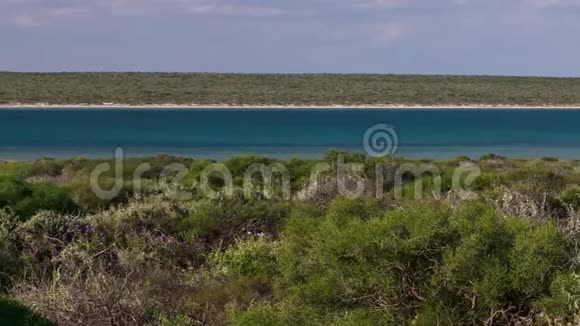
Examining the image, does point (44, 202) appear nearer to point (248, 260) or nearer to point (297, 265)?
point (248, 260)

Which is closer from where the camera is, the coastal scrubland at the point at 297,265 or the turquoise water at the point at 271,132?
the coastal scrubland at the point at 297,265

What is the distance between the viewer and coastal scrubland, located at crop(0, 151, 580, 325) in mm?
7430

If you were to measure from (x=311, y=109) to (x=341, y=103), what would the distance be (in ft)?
20.9

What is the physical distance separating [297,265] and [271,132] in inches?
2830

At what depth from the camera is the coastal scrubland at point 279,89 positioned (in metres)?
122

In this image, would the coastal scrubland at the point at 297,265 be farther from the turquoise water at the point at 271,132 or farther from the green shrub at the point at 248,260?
the turquoise water at the point at 271,132

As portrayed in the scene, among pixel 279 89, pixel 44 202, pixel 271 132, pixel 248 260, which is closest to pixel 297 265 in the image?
pixel 248 260

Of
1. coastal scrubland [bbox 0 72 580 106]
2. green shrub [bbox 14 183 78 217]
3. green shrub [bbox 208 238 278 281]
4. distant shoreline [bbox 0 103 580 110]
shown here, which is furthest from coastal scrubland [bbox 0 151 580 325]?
coastal scrubland [bbox 0 72 580 106]

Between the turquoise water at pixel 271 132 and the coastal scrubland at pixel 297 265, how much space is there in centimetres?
3864

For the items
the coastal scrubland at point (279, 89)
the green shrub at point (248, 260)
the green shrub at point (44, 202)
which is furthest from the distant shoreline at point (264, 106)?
the green shrub at point (248, 260)

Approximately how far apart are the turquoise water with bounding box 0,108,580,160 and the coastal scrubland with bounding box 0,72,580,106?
309 cm

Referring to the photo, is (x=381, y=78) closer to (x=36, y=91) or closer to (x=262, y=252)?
(x=36, y=91)

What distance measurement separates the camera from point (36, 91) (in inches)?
4852

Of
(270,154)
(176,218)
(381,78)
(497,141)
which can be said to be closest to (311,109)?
(381,78)
